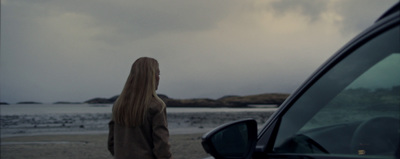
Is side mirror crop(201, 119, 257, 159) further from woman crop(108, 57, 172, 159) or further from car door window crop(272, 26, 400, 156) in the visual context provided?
woman crop(108, 57, 172, 159)

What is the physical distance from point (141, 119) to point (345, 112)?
7.81 feet

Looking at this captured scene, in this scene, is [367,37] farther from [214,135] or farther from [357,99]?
[214,135]

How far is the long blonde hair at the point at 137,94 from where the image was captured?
3.66 metres

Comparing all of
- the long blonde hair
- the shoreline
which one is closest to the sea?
the shoreline

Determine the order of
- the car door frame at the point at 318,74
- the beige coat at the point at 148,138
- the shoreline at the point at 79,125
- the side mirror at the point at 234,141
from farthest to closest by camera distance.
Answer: the shoreline at the point at 79,125 → the beige coat at the point at 148,138 → the side mirror at the point at 234,141 → the car door frame at the point at 318,74

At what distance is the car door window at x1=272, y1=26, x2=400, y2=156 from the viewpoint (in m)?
1.49

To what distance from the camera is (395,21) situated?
1.33 m

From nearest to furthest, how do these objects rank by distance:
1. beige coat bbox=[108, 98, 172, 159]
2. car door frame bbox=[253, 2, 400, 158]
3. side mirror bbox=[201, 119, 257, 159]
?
1. car door frame bbox=[253, 2, 400, 158]
2. side mirror bbox=[201, 119, 257, 159]
3. beige coat bbox=[108, 98, 172, 159]

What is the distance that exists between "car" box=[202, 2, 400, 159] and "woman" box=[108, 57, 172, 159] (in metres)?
1.84

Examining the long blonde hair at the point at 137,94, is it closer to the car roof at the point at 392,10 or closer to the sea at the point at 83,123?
the car roof at the point at 392,10

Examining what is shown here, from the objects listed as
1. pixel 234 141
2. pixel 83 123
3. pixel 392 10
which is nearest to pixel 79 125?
pixel 83 123

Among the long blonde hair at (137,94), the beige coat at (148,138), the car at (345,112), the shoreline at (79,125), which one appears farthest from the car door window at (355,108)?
the shoreline at (79,125)

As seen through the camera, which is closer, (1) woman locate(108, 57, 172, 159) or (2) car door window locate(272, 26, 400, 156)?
(2) car door window locate(272, 26, 400, 156)

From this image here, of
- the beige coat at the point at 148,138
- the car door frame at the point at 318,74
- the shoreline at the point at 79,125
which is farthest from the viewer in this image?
the shoreline at the point at 79,125
